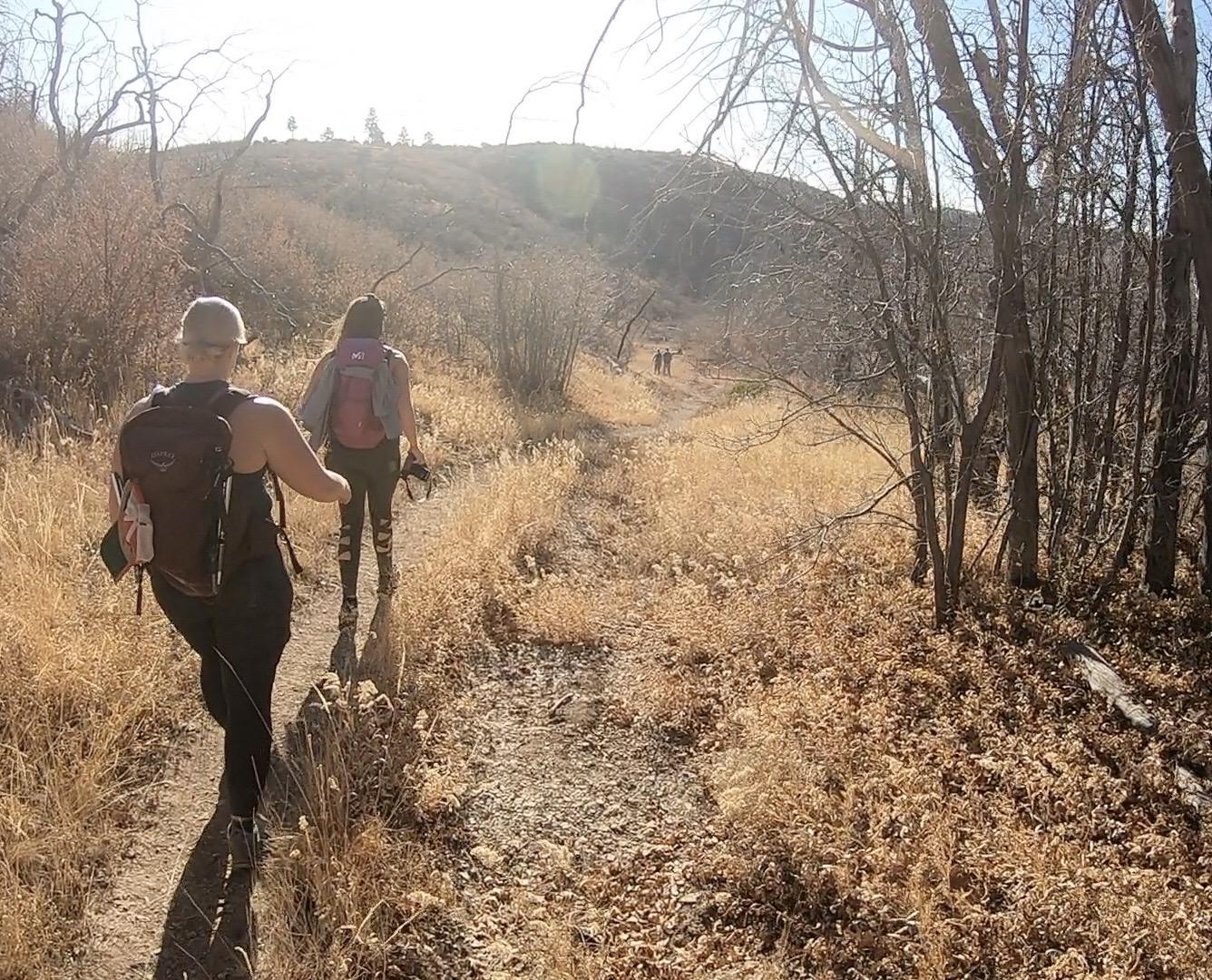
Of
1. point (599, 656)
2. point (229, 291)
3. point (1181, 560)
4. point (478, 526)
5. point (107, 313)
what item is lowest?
point (599, 656)

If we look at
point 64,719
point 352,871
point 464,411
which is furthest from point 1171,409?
point 464,411

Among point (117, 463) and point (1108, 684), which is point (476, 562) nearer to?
point (117, 463)

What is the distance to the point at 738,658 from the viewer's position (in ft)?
17.0

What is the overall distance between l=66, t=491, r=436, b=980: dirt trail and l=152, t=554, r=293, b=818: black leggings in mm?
292

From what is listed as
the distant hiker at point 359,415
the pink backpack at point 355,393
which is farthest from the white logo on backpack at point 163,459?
the pink backpack at point 355,393

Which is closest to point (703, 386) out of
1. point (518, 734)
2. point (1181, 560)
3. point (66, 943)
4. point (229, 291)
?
point (229, 291)

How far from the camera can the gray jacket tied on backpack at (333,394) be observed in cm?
478

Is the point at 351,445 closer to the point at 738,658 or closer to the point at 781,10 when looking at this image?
the point at 738,658

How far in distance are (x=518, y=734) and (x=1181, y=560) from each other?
522 cm

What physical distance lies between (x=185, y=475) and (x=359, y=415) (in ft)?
7.38

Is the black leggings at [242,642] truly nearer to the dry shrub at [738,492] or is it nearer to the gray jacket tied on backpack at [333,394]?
the gray jacket tied on backpack at [333,394]

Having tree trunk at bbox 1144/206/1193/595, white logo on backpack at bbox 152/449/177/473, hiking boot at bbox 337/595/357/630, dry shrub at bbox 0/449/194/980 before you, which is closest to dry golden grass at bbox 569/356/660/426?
hiking boot at bbox 337/595/357/630

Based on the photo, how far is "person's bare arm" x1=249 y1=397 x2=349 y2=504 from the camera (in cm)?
276

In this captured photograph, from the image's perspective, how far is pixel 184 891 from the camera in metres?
2.97
